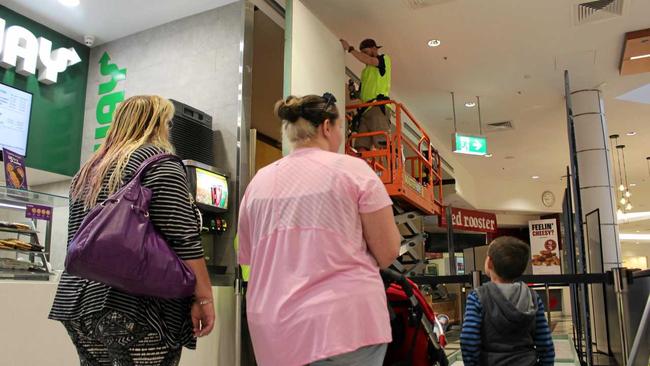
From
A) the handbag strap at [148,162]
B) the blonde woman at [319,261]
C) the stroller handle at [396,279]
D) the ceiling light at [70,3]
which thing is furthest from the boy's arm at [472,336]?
the ceiling light at [70,3]

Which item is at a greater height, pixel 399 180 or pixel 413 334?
pixel 399 180

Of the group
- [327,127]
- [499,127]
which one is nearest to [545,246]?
[499,127]

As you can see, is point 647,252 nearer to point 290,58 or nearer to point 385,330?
point 290,58

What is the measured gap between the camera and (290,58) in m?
5.40

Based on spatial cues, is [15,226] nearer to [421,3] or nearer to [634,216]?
[421,3]

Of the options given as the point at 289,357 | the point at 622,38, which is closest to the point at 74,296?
the point at 289,357

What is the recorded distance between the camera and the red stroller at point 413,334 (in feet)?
7.28

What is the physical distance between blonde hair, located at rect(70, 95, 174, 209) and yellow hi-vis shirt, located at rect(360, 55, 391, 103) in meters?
5.18

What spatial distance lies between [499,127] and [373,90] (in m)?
5.66

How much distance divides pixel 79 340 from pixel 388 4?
5.73 metres

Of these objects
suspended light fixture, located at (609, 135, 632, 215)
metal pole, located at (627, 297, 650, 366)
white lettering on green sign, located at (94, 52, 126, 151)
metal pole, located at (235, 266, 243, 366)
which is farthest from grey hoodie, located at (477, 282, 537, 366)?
suspended light fixture, located at (609, 135, 632, 215)

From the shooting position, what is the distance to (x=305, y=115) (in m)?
1.76

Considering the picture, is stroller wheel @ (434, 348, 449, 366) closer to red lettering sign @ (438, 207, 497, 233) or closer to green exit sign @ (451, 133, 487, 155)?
green exit sign @ (451, 133, 487, 155)

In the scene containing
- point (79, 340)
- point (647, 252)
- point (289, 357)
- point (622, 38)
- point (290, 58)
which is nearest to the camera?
point (289, 357)
